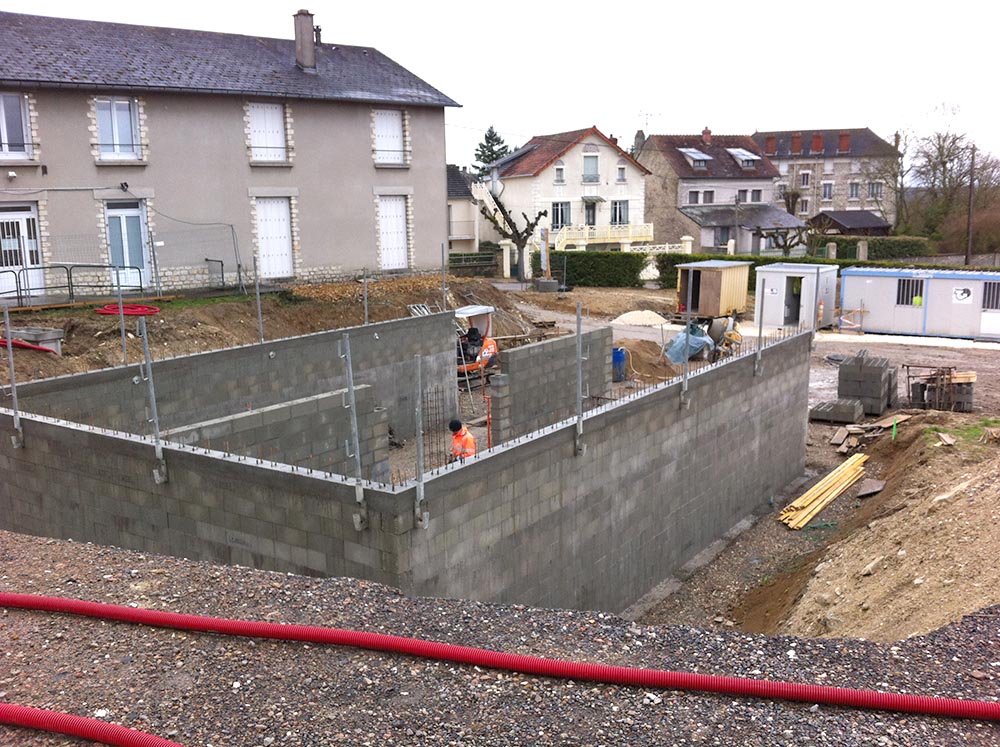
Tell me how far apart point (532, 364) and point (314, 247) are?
1587cm

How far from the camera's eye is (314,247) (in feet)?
95.8

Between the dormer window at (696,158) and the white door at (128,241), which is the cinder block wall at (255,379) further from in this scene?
the dormer window at (696,158)

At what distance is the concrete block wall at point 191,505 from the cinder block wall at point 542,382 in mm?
5950

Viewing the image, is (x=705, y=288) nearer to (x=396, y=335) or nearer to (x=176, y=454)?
(x=396, y=335)

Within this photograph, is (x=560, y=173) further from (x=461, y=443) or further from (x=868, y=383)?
(x=461, y=443)

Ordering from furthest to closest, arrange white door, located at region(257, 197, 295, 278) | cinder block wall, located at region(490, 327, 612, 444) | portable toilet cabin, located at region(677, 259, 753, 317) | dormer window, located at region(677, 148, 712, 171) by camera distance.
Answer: dormer window, located at region(677, 148, 712, 171) < portable toilet cabin, located at region(677, 259, 753, 317) < white door, located at region(257, 197, 295, 278) < cinder block wall, located at region(490, 327, 612, 444)

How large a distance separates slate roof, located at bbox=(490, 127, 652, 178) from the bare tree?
92.2 inches

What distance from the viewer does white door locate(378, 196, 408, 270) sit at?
31.0m

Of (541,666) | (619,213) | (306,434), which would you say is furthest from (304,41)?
(619,213)

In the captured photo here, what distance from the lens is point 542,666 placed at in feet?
18.8

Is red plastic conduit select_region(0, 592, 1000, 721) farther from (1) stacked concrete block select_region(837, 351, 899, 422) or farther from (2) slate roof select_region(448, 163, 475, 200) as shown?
(2) slate roof select_region(448, 163, 475, 200)

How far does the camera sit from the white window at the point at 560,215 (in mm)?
51656

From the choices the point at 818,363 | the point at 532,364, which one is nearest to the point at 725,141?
the point at 818,363

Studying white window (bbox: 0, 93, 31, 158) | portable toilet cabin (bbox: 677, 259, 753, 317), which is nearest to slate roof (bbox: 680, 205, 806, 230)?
portable toilet cabin (bbox: 677, 259, 753, 317)
